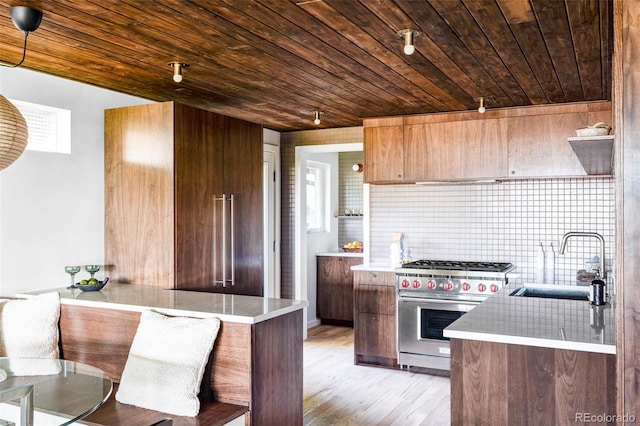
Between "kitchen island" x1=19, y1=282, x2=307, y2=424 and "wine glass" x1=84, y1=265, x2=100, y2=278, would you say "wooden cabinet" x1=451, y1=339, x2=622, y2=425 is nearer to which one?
"kitchen island" x1=19, y1=282, x2=307, y2=424

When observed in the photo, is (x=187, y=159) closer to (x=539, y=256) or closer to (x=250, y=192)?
(x=250, y=192)

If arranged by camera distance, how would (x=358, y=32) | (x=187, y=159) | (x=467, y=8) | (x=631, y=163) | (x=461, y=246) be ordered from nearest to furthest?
1. (x=631, y=163)
2. (x=467, y=8)
3. (x=358, y=32)
4. (x=187, y=159)
5. (x=461, y=246)

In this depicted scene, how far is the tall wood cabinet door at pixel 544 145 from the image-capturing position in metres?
4.35

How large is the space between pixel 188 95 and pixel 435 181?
2.22 meters

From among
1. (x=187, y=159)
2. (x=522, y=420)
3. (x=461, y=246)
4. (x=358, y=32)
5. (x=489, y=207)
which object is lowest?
(x=522, y=420)

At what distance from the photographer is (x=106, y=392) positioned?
209 centimetres

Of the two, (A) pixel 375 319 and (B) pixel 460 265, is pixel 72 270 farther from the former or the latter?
(B) pixel 460 265

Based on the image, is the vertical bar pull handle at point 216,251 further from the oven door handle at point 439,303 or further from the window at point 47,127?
the oven door handle at point 439,303

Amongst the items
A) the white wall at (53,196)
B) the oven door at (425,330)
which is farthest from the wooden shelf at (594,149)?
the white wall at (53,196)

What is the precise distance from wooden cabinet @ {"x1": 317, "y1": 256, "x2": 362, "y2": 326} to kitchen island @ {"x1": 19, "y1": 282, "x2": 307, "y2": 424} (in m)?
3.30

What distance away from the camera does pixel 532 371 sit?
212 centimetres

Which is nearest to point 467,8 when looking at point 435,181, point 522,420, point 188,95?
point 522,420

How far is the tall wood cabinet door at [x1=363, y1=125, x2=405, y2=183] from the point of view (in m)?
4.98

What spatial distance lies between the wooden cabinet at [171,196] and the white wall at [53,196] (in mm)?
97
